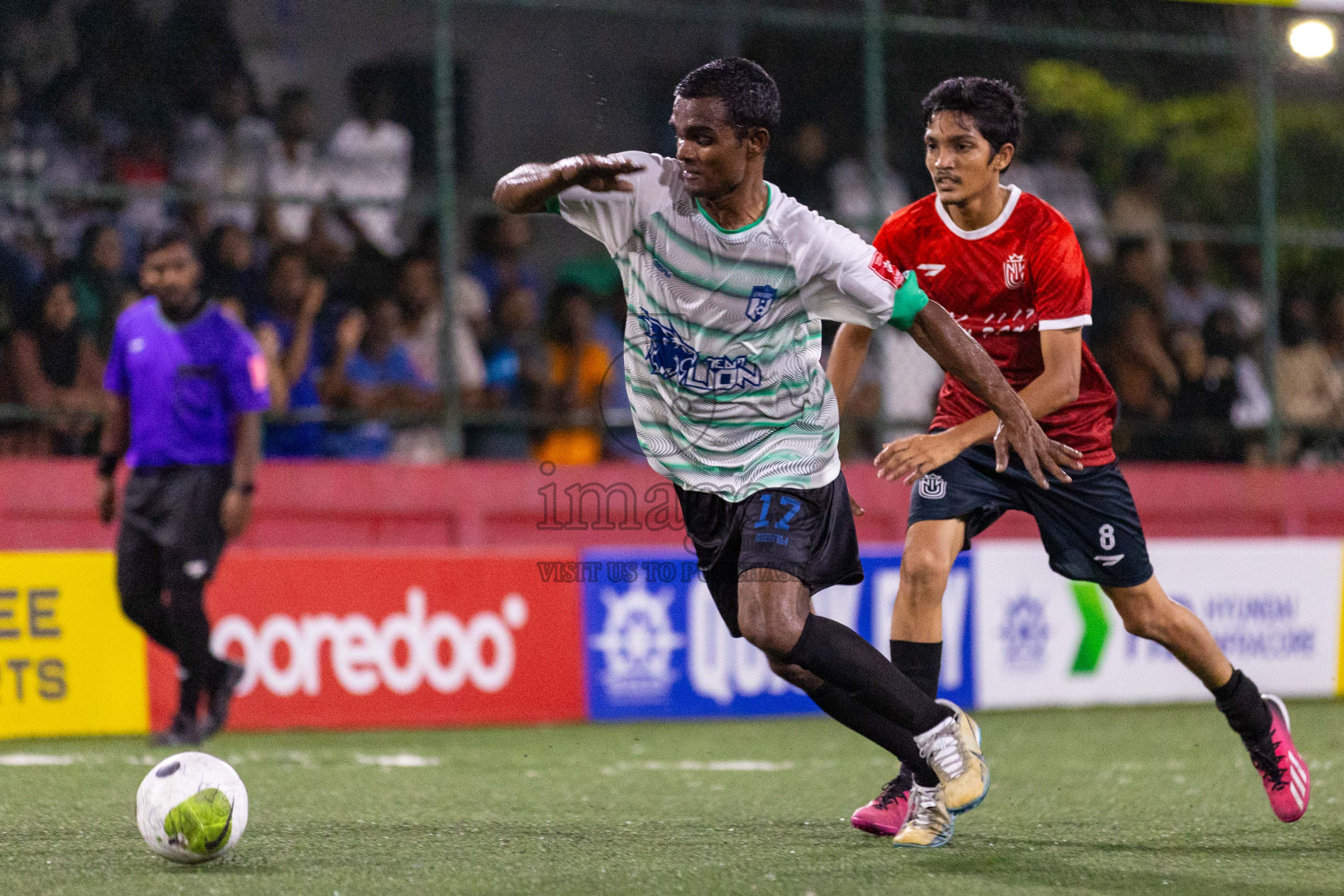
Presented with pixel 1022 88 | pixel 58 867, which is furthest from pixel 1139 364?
pixel 58 867

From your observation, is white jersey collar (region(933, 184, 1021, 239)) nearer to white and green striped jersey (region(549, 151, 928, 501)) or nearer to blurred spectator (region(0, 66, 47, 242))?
white and green striped jersey (region(549, 151, 928, 501))

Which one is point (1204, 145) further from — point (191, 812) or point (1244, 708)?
point (191, 812)

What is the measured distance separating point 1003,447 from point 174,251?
13.6ft

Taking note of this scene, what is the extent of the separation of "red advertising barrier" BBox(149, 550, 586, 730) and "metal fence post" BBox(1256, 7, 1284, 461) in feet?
19.1

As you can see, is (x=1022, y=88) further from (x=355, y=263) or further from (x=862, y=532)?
(x=355, y=263)

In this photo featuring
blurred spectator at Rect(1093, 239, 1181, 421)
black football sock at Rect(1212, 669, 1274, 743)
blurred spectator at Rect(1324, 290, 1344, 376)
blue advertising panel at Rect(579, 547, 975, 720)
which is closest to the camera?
black football sock at Rect(1212, 669, 1274, 743)

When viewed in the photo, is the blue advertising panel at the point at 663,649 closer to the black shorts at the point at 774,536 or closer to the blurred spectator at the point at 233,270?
the blurred spectator at the point at 233,270

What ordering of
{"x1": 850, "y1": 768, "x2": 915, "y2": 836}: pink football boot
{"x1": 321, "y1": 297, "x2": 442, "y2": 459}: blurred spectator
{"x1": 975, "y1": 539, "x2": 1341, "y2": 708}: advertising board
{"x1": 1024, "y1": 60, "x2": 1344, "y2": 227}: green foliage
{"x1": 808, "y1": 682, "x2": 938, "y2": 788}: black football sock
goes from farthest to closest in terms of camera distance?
{"x1": 1024, "y1": 60, "x2": 1344, "y2": 227}: green foliage, {"x1": 321, "y1": 297, "x2": 442, "y2": 459}: blurred spectator, {"x1": 975, "y1": 539, "x2": 1341, "y2": 708}: advertising board, {"x1": 850, "y1": 768, "x2": 915, "y2": 836}: pink football boot, {"x1": 808, "y1": 682, "x2": 938, "y2": 788}: black football sock

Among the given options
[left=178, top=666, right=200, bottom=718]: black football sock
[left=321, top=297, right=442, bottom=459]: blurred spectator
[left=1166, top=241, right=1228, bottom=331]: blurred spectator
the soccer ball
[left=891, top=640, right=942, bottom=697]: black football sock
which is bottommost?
[left=178, top=666, right=200, bottom=718]: black football sock

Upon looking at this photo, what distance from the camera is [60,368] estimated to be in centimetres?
975

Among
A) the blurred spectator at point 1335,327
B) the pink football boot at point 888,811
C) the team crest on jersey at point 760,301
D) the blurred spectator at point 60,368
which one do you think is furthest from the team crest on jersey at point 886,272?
the blurred spectator at point 1335,327

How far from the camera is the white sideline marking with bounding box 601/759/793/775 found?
682cm

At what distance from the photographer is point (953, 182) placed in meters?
5.06

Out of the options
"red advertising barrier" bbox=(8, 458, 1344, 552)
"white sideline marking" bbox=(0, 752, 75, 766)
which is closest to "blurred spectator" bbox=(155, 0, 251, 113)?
"red advertising barrier" bbox=(8, 458, 1344, 552)
